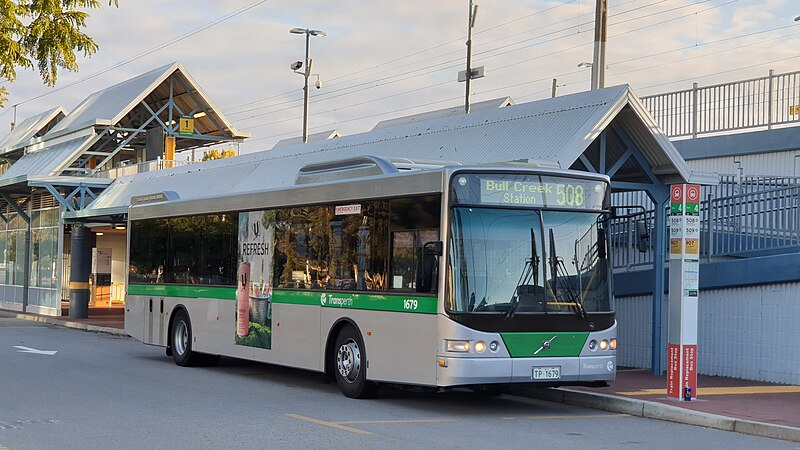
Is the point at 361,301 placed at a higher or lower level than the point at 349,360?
higher

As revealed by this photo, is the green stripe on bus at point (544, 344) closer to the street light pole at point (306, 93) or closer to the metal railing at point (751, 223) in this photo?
the metal railing at point (751, 223)

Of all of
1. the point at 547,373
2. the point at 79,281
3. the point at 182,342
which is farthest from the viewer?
the point at 79,281

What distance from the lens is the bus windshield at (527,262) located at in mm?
13102

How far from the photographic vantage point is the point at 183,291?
20375mm

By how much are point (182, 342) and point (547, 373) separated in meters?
9.25

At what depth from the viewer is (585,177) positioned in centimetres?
1394

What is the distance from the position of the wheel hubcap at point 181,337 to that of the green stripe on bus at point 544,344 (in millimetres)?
8723

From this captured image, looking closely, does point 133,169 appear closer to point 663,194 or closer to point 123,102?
point 123,102

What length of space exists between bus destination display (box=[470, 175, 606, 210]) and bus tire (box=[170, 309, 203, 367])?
8.55 meters

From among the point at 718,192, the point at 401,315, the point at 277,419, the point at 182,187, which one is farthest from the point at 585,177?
the point at 182,187

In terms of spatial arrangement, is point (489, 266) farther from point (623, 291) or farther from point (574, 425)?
point (623, 291)

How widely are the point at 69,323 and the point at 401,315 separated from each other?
23091mm

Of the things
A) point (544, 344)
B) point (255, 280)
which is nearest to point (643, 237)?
point (544, 344)

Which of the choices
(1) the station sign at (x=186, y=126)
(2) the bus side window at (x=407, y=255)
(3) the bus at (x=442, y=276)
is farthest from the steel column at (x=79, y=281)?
(2) the bus side window at (x=407, y=255)
